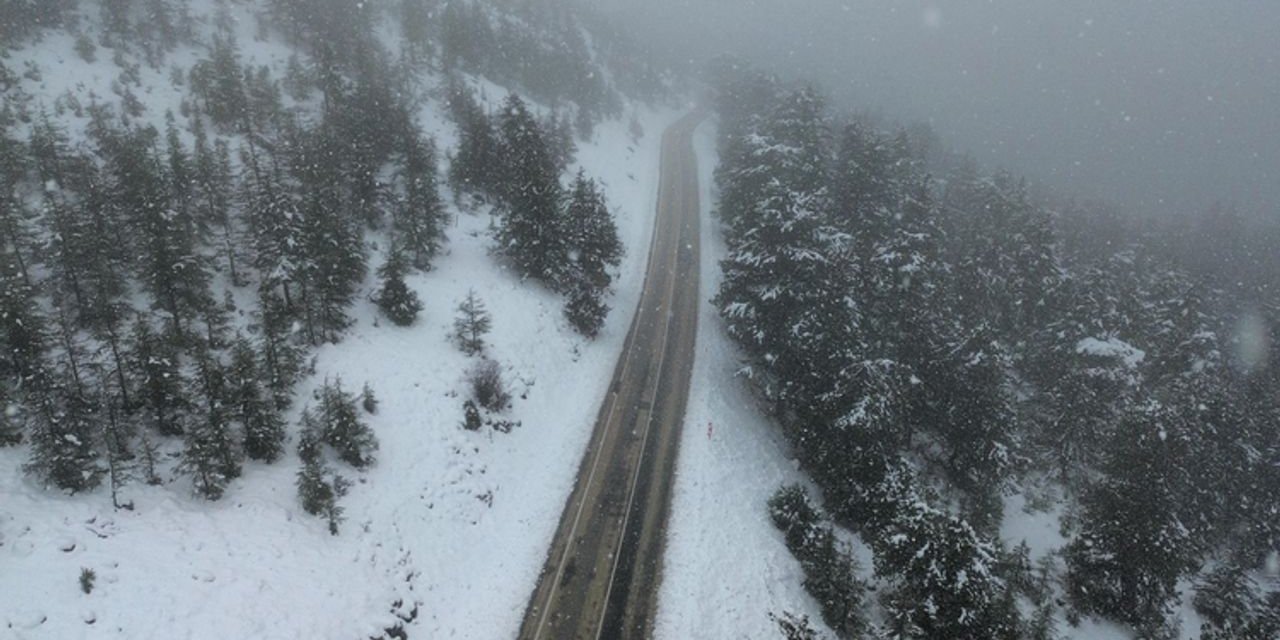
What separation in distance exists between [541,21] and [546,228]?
7372 cm

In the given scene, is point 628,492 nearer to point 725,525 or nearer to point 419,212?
point 725,525

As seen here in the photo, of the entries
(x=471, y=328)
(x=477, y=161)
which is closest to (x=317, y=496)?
(x=471, y=328)

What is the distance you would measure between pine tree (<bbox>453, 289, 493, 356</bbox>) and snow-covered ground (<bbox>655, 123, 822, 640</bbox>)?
43.2 ft

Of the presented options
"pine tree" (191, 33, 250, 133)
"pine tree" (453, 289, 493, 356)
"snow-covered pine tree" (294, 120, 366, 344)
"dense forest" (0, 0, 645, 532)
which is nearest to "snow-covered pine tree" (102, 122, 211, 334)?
"dense forest" (0, 0, 645, 532)

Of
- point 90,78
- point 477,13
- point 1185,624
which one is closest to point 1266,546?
point 1185,624

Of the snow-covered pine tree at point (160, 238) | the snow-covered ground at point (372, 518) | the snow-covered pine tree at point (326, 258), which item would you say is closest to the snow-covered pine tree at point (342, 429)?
the snow-covered ground at point (372, 518)

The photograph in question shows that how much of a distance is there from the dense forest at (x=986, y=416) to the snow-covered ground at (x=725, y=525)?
4.85 ft

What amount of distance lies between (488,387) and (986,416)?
91.6 feet

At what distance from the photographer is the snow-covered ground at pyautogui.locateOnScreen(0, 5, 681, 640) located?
728 inches

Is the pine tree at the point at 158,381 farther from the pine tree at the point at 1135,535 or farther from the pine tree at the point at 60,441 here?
the pine tree at the point at 1135,535

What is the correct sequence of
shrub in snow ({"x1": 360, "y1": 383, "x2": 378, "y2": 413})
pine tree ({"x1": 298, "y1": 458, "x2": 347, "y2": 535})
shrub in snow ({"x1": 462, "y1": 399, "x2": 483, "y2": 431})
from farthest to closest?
shrub in snow ({"x1": 462, "y1": 399, "x2": 483, "y2": 431}) → shrub in snow ({"x1": 360, "y1": 383, "x2": 378, "y2": 413}) → pine tree ({"x1": 298, "y1": 458, "x2": 347, "y2": 535})

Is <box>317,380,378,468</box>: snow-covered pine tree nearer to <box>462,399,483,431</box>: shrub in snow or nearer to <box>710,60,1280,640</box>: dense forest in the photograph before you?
<box>462,399,483,431</box>: shrub in snow

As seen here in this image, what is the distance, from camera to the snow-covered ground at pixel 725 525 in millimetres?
25125

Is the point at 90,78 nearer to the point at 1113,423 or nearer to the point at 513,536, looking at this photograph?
the point at 513,536
